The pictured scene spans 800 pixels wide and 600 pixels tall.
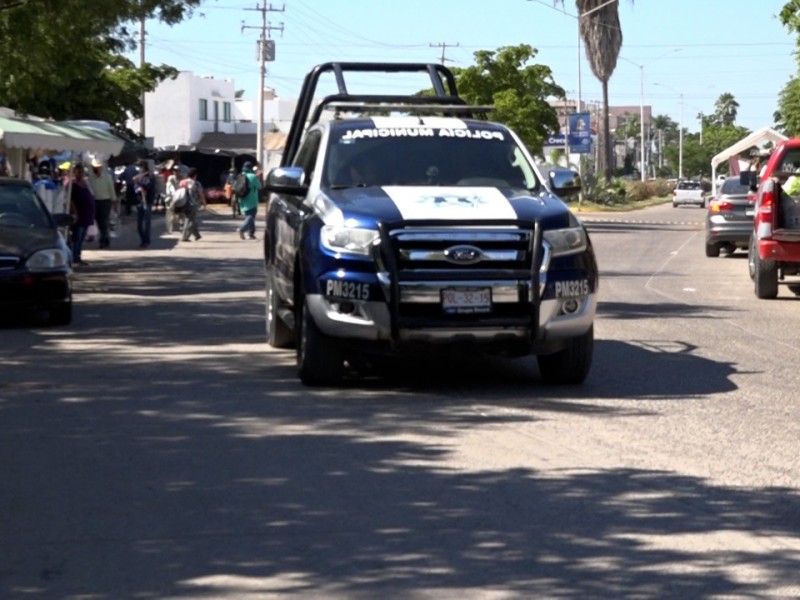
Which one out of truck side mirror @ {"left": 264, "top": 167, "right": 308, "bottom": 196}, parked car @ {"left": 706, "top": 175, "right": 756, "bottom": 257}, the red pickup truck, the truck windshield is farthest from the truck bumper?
parked car @ {"left": 706, "top": 175, "right": 756, "bottom": 257}

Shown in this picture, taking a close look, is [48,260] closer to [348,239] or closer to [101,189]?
[348,239]

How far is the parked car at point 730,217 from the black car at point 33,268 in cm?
1474

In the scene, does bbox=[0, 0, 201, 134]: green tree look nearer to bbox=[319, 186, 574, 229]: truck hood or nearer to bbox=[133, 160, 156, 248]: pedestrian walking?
bbox=[133, 160, 156, 248]: pedestrian walking

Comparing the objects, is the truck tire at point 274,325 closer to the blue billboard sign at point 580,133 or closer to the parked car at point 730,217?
the parked car at point 730,217

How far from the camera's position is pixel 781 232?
63.3 feet

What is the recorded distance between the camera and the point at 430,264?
1076cm

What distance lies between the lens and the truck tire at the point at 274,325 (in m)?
13.7

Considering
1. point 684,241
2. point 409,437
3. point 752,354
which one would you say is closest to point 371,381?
point 409,437

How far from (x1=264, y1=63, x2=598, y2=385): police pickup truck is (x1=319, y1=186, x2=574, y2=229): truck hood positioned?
0.01 m

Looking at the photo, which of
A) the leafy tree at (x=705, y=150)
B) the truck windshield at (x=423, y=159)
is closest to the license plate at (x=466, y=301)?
the truck windshield at (x=423, y=159)

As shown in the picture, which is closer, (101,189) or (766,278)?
(766,278)

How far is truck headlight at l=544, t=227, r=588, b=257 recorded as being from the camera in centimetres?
1095

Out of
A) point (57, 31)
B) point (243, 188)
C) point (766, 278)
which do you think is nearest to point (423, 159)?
point (766, 278)

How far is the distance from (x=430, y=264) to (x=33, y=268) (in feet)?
22.4
